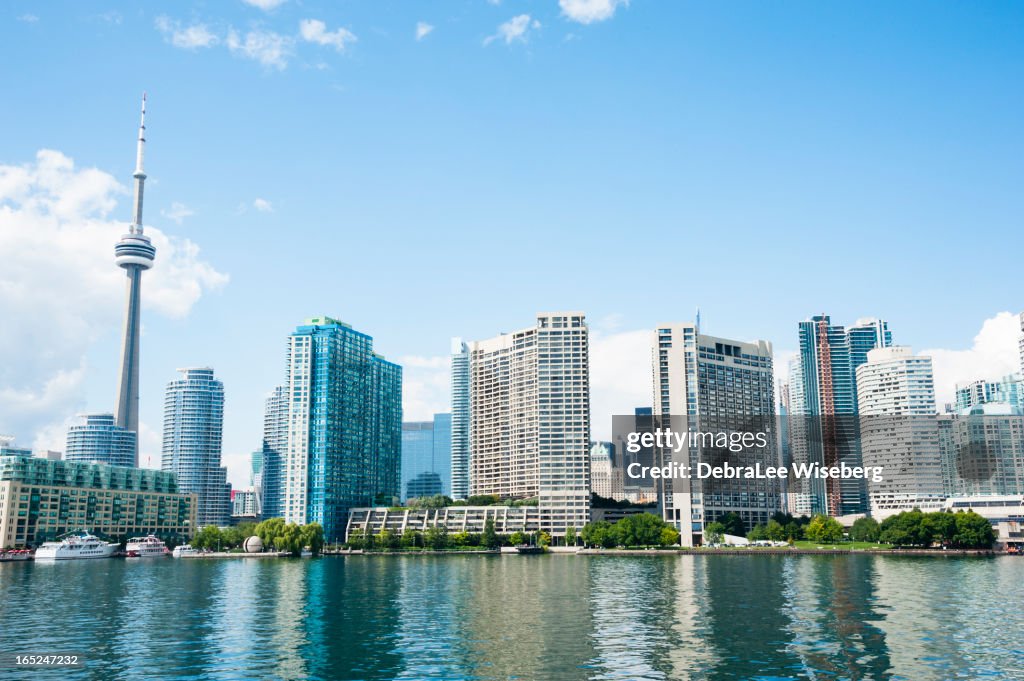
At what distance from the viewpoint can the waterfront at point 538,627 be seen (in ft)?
187


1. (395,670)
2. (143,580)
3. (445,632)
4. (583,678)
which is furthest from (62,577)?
(583,678)

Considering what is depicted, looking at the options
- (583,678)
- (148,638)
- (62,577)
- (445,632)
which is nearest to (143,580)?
(62,577)

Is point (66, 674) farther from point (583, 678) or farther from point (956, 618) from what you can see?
point (956, 618)

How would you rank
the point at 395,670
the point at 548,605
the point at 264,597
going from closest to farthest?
the point at 395,670, the point at 548,605, the point at 264,597

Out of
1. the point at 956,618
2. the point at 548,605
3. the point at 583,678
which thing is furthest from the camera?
the point at 548,605

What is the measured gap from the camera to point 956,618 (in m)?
77.4

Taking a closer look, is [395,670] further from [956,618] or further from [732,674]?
[956,618]

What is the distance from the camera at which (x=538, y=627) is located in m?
75.1

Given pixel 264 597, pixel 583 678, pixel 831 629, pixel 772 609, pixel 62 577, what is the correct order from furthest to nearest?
pixel 62 577
pixel 264 597
pixel 772 609
pixel 831 629
pixel 583 678

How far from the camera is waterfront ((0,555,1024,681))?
187ft

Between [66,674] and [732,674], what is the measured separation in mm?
42565

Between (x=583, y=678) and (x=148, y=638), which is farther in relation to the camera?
(x=148, y=638)

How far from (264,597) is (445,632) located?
43.5m

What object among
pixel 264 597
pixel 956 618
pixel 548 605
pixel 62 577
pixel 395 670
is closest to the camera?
pixel 395 670
